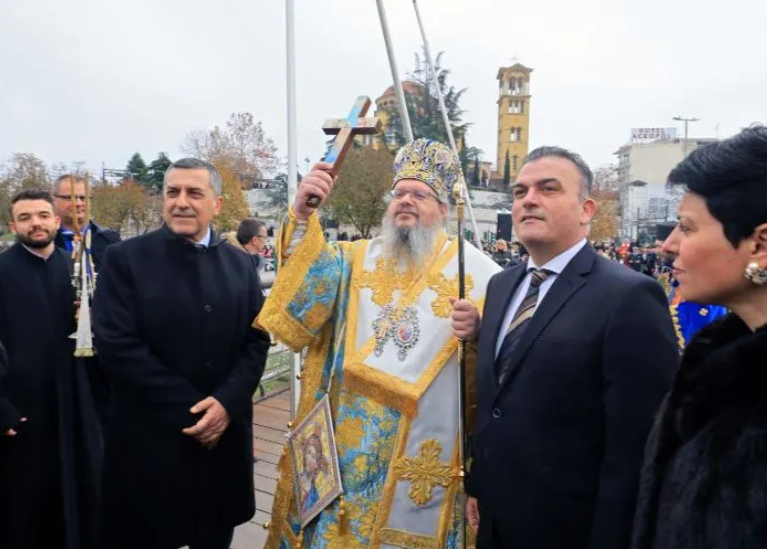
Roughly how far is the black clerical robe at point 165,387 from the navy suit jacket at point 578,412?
52.0 inches

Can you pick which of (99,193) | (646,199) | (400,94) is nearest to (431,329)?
(400,94)

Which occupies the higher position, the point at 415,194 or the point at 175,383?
the point at 415,194

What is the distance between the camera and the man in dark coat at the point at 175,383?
2572 millimetres

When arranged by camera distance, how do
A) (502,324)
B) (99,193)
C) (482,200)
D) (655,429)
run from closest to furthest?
(655,429) → (502,324) → (99,193) → (482,200)

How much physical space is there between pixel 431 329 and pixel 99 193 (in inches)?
1359

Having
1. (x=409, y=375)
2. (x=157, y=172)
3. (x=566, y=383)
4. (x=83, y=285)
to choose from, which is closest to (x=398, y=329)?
(x=409, y=375)

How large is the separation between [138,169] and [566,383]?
5624 centimetres

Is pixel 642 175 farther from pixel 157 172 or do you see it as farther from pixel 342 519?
pixel 342 519

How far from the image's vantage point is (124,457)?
8.54ft

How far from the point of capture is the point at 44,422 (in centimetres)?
307

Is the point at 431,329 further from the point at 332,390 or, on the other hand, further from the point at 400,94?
the point at 400,94

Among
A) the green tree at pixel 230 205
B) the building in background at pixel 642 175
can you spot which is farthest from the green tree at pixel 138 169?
the building in background at pixel 642 175

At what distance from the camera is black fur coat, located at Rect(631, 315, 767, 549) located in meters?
1.17

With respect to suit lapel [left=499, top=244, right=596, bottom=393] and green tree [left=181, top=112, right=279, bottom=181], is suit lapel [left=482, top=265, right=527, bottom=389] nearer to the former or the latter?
suit lapel [left=499, top=244, right=596, bottom=393]
